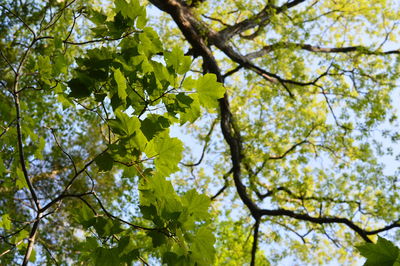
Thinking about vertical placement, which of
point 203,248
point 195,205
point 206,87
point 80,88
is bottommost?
point 203,248

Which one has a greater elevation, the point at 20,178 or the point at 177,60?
the point at 20,178

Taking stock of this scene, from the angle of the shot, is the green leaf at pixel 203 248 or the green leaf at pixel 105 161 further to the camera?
the green leaf at pixel 105 161

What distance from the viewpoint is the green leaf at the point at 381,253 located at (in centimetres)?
102

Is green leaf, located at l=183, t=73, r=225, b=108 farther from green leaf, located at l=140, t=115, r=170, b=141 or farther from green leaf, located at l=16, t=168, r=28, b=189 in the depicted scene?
green leaf, located at l=16, t=168, r=28, b=189

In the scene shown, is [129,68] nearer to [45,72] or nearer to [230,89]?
[45,72]

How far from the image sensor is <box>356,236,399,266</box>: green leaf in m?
1.02

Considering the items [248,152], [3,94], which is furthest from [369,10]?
[3,94]

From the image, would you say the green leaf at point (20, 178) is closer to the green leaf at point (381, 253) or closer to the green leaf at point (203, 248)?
the green leaf at point (203, 248)

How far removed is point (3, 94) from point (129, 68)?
29.3 feet

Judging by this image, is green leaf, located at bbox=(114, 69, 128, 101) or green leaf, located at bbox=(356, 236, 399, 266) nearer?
green leaf, located at bbox=(356, 236, 399, 266)

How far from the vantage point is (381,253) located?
3.39 feet

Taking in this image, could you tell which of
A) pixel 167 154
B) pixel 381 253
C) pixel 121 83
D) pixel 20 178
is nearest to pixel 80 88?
pixel 121 83

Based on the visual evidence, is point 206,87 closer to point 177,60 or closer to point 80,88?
point 177,60

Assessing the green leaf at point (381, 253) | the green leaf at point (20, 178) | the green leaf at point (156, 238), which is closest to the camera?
the green leaf at point (381, 253)
